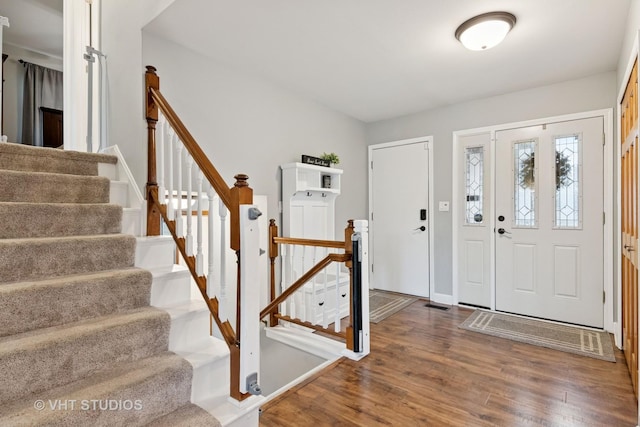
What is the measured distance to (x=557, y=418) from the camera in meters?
1.82

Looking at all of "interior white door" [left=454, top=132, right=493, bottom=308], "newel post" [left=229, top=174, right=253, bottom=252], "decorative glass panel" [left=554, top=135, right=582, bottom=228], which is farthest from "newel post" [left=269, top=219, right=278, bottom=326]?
"decorative glass panel" [left=554, top=135, right=582, bottom=228]

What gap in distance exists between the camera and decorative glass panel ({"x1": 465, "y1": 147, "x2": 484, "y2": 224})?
12.6 ft

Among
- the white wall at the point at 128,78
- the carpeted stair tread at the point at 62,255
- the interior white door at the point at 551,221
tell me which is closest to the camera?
the carpeted stair tread at the point at 62,255

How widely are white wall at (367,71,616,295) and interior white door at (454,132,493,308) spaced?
136 millimetres

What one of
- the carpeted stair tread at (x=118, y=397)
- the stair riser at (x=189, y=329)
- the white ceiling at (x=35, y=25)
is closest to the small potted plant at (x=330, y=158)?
the stair riser at (x=189, y=329)

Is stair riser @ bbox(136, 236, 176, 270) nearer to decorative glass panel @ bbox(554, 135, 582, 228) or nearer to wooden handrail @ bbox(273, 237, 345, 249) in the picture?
wooden handrail @ bbox(273, 237, 345, 249)

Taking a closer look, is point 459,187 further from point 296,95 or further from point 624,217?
point 296,95

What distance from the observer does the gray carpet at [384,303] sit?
363cm

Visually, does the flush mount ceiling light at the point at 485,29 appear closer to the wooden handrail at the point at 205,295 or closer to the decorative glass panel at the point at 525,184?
the decorative glass panel at the point at 525,184

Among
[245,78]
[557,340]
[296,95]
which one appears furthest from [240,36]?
[557,340]

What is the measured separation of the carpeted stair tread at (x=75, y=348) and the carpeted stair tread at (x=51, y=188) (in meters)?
0.86

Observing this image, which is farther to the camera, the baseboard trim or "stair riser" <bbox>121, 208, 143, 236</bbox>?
the baseboard trim

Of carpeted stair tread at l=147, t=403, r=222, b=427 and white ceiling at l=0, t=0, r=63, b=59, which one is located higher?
white ceiling at l=0, t=0, r=63, b=59

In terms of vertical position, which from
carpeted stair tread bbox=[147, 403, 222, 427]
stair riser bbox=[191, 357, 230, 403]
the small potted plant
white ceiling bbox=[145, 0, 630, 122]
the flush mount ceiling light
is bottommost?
carpeted stair tread bbox=[147, 403, 222, 427]
